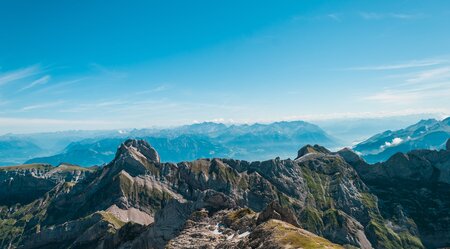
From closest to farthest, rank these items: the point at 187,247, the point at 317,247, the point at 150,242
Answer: the point at 317,247, the point at 187,247, the point at 150,242

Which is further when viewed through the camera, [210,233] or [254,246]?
[210,233]

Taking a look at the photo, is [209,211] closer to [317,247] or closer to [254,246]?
[254,246]

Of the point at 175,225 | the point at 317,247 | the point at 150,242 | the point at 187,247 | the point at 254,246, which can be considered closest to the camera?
the point at 317,247

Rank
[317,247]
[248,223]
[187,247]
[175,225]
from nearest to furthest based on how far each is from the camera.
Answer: [317,247] < [187,247] < [248,223] < [175,225]

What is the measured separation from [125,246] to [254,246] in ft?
348

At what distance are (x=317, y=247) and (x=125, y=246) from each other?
4933 inches

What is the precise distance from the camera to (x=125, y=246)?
18962cm

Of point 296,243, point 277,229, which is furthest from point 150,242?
point 296,243

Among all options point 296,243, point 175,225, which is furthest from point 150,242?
point 296,243

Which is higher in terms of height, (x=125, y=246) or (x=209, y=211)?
(x=209, y=211)

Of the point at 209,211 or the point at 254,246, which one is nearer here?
the point at 254,246

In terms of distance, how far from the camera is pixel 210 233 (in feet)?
448

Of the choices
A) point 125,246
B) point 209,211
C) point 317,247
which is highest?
point 317,247

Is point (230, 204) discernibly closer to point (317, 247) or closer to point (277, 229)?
point (277, 229)
